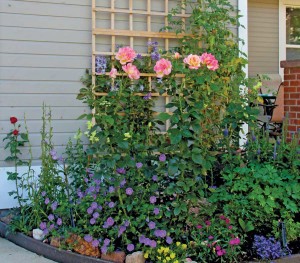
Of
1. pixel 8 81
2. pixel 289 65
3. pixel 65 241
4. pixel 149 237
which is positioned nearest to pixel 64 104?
pixel 8 81

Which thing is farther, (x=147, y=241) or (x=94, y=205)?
(x=94, y=205)

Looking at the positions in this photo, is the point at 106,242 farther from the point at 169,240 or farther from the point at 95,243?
the point at 169,240

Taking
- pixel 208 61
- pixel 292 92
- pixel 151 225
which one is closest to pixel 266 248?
pixel 151 225

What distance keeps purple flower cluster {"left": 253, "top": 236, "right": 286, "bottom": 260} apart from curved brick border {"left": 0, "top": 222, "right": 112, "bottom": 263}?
0.95 m

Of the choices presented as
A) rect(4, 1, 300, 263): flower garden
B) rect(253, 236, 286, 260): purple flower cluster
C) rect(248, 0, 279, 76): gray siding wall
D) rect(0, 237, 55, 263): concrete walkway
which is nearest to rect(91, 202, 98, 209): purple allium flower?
rect(4, 1, 300, 263): flower garden

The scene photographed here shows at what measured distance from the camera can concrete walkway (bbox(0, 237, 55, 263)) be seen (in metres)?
2.99

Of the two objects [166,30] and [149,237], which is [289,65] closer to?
[166,30]

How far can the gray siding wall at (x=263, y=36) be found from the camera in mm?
6715

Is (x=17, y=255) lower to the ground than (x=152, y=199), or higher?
lower

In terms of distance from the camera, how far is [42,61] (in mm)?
4145

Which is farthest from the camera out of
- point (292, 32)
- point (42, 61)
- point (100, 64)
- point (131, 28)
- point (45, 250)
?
point (292, 32)

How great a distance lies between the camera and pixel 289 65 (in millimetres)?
4621

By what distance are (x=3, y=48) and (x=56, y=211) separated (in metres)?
1.63

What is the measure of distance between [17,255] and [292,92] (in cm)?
304
